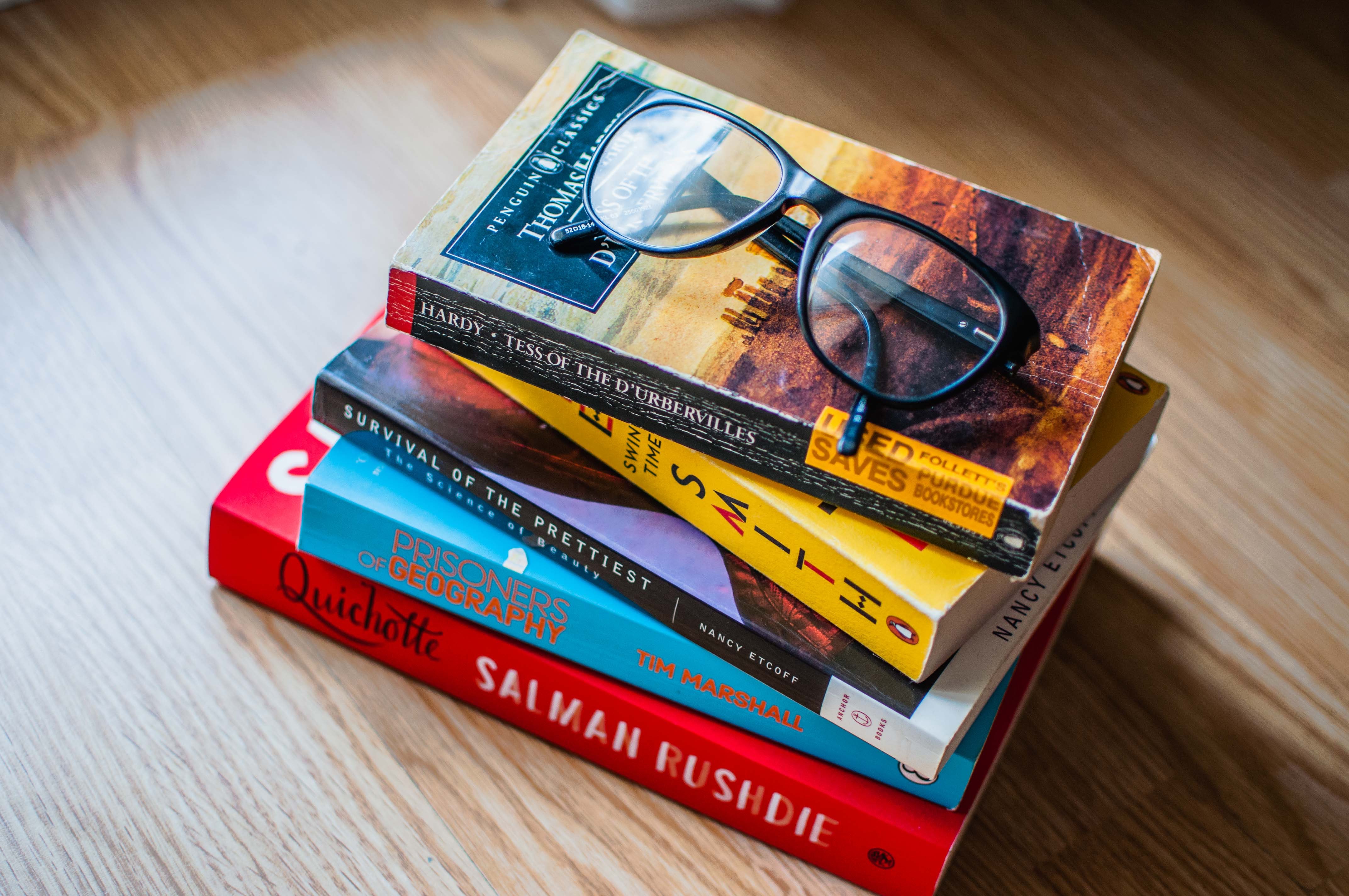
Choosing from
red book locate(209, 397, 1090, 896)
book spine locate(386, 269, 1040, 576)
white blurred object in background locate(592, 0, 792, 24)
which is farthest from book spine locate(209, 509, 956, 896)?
white blurred object in background locate(592, 0, 792, 24)

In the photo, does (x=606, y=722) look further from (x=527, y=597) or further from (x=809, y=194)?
(x=809, y=194)

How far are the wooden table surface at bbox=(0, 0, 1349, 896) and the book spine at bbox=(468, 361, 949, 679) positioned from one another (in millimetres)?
126

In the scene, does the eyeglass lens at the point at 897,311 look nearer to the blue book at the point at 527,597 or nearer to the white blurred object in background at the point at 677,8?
the blue book at the point at 527,597

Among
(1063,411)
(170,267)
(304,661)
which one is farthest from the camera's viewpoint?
(170,267)

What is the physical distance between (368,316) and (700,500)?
28 centimetres

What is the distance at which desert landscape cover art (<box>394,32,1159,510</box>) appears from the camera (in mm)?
389

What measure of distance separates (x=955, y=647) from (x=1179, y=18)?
643mm

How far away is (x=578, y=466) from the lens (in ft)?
1.53

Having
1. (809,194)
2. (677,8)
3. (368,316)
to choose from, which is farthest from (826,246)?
(677,8)

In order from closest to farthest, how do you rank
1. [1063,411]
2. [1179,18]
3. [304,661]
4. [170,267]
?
[1063,411], [304,661], [170,267], [1179,18]

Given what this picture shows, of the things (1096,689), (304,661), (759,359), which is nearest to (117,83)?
(304,661)

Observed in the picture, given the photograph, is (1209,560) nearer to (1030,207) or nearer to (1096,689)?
(1096,689)

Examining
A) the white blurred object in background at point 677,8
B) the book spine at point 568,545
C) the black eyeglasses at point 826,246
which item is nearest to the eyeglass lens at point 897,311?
the black eyeglasses at point 826,246

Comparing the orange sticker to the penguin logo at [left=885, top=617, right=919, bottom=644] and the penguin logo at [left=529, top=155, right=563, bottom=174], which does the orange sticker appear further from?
the penguin logo at [left=529, top=155, right=563, bottom=174]
